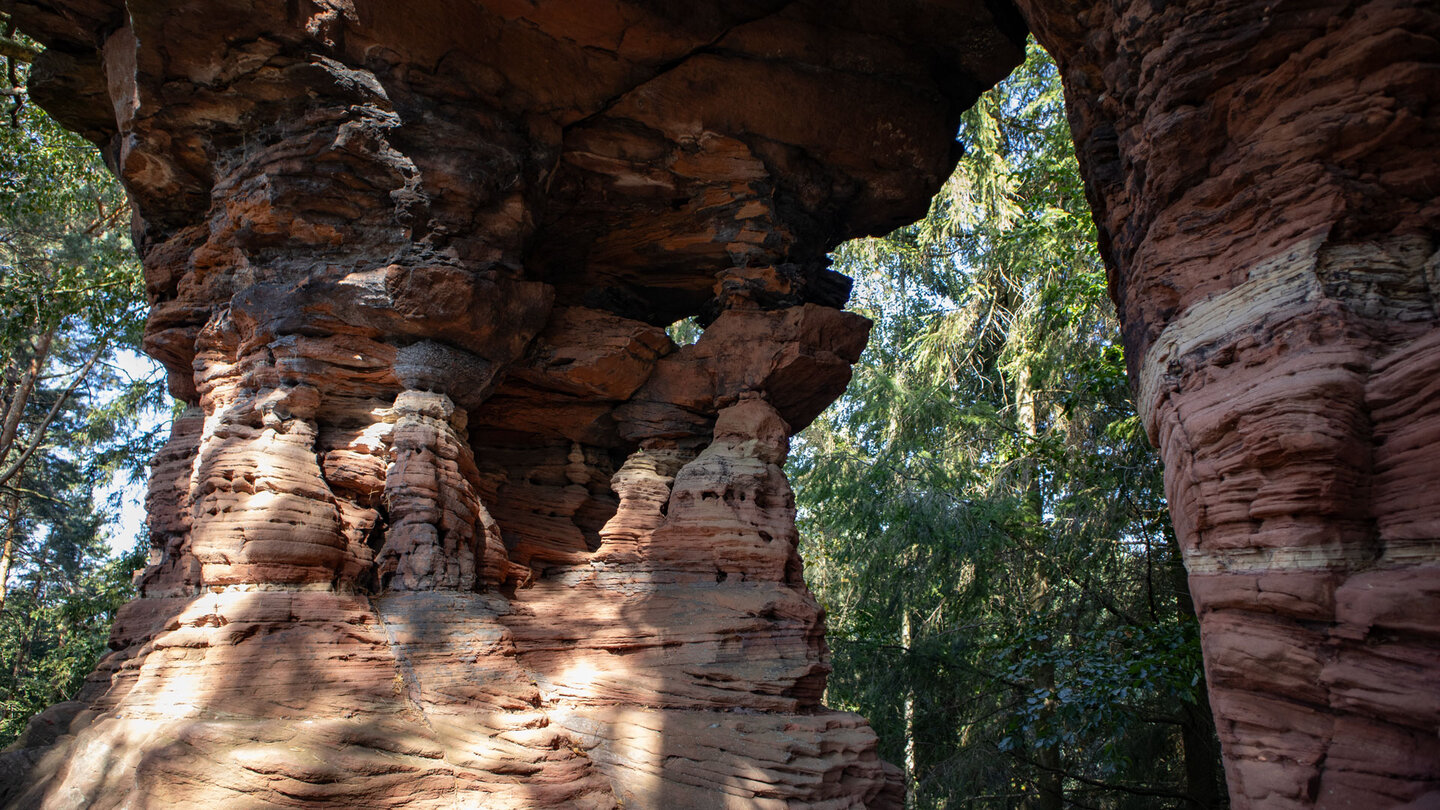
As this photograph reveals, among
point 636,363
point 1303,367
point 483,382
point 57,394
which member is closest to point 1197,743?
point 1303,367

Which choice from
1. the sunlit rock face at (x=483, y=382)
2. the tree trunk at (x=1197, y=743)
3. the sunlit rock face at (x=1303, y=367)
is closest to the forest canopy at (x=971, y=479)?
the tree trunk at (x=1197, y=743)

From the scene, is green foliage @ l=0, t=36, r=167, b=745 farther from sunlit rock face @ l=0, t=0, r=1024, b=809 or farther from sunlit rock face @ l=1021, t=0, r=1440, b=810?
sunlit rock face @ l=1021, t=0, r=1440, b=810

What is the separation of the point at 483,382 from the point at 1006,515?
835cm

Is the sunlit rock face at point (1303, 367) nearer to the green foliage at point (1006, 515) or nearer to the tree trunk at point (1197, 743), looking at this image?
the green foliage at point (1006, 515)

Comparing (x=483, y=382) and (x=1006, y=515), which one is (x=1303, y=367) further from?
(x=1006, y=515)

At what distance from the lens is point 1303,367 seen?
3.95 m

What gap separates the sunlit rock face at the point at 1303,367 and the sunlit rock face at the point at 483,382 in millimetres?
3988

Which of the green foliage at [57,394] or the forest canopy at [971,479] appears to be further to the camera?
the green foliage at [57,394]

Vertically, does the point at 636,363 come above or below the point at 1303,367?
above

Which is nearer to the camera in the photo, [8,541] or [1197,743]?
[1197,743]

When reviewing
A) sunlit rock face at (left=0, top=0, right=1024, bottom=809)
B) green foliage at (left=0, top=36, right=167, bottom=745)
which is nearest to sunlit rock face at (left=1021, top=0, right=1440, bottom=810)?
sunlit rock face at (left=0, top=0, right=1024, bottom=809)

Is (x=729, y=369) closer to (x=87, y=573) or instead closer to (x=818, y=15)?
(x=818, y=15)

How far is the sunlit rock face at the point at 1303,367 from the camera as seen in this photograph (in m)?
3.52

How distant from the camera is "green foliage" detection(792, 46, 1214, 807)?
32.9ft
